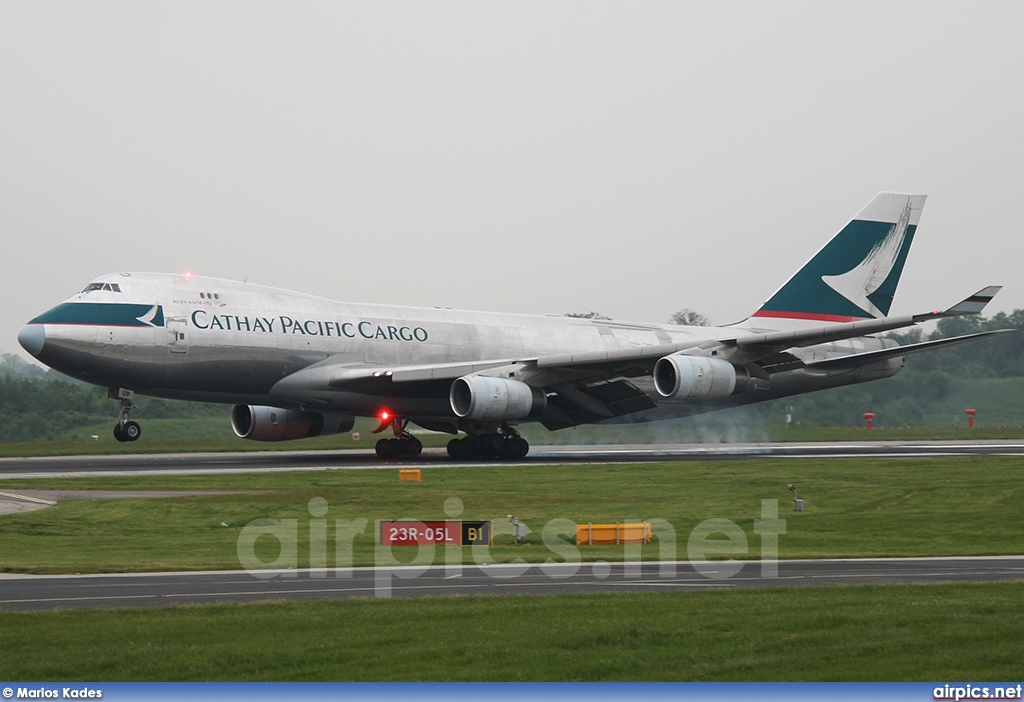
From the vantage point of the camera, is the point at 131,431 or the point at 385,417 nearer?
the point at 131,431

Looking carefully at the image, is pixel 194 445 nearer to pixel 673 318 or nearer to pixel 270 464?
pixel 270 464

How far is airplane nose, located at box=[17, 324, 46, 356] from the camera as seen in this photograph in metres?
37.7

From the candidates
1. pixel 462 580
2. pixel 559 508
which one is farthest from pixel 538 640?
pixel 559 508

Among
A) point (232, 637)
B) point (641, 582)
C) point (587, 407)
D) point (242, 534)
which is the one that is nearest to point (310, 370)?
point (587, 407)

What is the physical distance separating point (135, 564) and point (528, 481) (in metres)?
15.0

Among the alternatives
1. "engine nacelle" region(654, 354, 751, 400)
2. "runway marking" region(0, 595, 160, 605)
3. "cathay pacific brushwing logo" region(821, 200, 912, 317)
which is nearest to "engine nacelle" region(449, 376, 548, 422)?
"engine nacelle" region(654, 354, 751, 400)

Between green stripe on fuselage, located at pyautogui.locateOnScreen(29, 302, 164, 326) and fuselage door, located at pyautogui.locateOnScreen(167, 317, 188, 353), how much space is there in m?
0.29

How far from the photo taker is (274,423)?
43.6 m

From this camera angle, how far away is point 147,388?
39219 mm

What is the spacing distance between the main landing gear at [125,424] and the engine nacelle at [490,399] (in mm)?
9490

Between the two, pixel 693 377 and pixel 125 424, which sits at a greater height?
pixel 693 377

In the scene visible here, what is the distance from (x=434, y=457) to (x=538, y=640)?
31.7m
